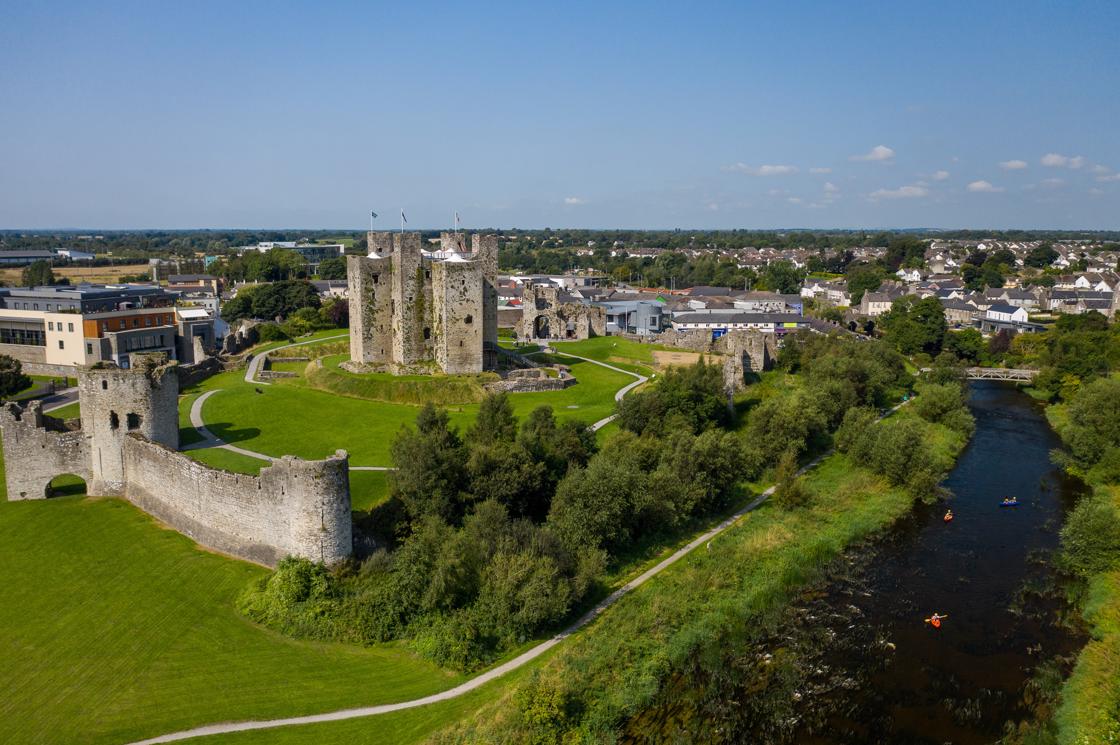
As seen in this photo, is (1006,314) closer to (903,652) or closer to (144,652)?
(903,652)

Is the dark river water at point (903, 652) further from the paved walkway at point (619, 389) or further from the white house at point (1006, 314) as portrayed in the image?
the white house at point (1006, 314)

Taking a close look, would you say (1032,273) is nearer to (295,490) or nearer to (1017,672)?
(1017,672)

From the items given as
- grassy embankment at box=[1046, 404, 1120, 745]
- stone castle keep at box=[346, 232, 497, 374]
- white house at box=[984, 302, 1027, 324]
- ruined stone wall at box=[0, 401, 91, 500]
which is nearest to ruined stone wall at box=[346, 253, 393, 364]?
stone castle keep at box=[346, 232, 497, 374]

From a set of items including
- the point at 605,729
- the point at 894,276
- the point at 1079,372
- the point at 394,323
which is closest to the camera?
the point at 605,729

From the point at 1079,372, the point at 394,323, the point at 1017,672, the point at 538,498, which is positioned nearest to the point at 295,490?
the point at 538,498

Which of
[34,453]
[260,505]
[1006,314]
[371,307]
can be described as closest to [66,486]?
[34,453]
